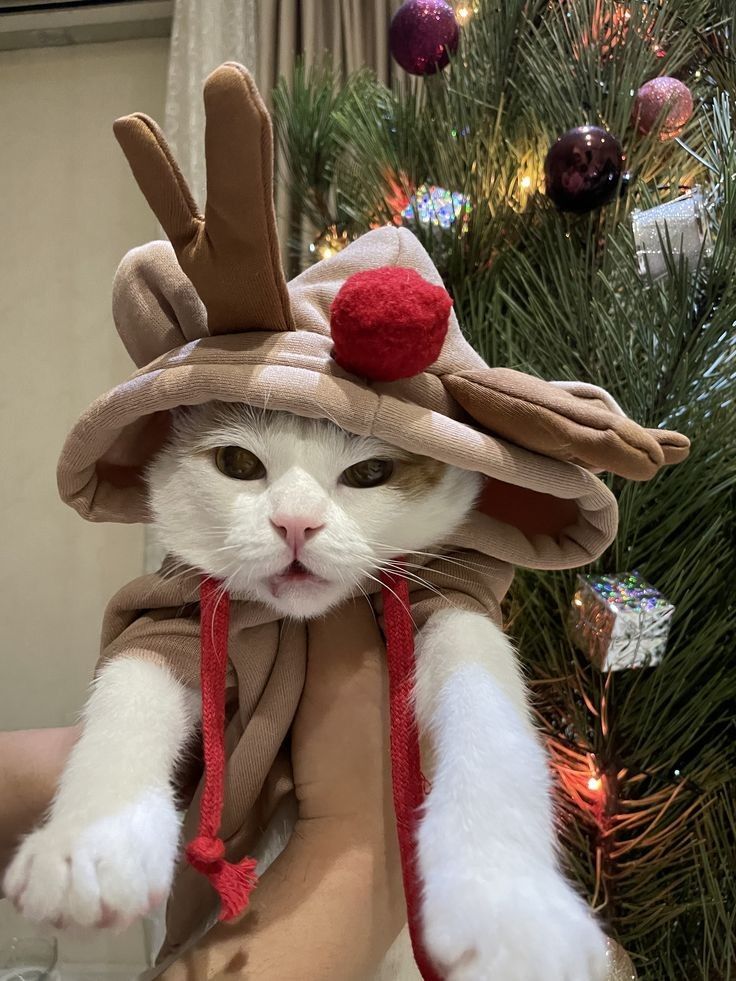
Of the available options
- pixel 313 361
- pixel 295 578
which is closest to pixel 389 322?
pixel 313 361

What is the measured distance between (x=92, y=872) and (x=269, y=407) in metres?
0.26

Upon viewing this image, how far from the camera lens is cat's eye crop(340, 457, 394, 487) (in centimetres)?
43

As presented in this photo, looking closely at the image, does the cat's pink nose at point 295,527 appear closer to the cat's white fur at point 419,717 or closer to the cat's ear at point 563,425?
the cat's white fur at point 419,717

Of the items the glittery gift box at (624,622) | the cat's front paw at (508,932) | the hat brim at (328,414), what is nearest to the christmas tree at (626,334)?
the glittery gift box at (624,622)

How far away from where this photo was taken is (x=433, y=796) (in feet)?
1.17

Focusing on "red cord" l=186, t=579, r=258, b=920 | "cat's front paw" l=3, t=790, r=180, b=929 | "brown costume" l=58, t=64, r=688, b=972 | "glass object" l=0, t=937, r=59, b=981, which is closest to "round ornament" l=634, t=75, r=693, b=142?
"brown costume" l=58, t=64, r=688, b=972

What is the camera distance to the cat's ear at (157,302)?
440mm

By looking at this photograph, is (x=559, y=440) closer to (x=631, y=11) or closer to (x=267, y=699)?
(x=267, y=699)

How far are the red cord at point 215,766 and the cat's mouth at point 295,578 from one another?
5 centimetres

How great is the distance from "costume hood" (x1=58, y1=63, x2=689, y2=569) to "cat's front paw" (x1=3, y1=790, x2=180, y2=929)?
0.70 ft

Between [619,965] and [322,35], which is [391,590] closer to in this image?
[619,965]

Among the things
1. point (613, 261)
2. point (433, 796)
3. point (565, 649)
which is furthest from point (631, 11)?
point (433, 796)

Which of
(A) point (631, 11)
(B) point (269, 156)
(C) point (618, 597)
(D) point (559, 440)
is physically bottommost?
(C) point (618, 597)

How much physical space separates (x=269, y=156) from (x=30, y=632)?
126 cm
